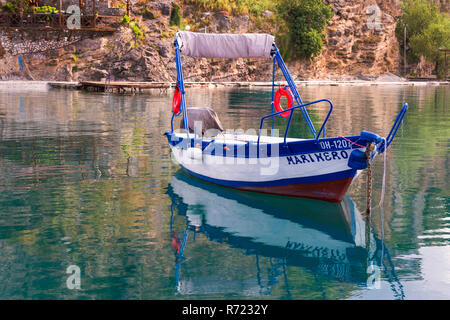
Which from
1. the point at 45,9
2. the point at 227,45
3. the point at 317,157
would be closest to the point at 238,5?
the point at 45,9

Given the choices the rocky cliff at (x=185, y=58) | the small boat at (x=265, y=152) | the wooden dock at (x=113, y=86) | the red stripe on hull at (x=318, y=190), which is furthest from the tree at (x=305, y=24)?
the red stripe on hull at (x=318, y=190)

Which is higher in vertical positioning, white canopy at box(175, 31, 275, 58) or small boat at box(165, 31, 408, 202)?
white canopy at box(175, 31, 275, 58)

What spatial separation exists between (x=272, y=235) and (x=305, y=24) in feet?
279

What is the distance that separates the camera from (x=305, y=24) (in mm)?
93312

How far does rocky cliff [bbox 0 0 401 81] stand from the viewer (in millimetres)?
69812

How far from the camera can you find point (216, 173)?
16766 millimetres

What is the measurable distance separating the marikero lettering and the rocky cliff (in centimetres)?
5850

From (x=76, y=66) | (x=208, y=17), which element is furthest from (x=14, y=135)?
(x=208, y=17)

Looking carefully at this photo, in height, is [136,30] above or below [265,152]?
above

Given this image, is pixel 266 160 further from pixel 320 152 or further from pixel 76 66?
pixel 76 66

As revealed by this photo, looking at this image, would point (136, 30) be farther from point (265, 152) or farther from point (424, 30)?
point (265, 152)

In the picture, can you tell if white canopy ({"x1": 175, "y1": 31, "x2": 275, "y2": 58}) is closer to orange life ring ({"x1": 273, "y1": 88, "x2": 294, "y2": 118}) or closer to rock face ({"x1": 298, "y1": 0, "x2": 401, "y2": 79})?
orange life ring ({"x1": 273, "y1": 88, "x2": 294, "y2": 118})

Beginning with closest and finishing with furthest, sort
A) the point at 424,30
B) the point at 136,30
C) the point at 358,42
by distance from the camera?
1. the point at 136,30
2. the point at 424,30
3. the point at 358,42

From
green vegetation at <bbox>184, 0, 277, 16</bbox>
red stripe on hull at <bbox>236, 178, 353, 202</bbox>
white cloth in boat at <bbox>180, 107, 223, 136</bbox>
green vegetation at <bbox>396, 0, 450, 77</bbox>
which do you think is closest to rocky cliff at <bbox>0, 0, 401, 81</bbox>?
green vegetation at <bbox>184, 0, 277, 16</bbox>
